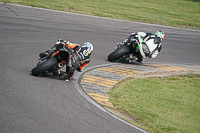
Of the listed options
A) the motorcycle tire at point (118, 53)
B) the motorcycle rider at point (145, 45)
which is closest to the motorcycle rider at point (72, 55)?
the motorcycle tire at point (118, 53)

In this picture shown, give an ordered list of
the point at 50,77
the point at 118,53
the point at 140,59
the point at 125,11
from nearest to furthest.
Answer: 1. the point at 50,77
2. the point at 118,53
3. the point at 140,59
4. the point at 125,11

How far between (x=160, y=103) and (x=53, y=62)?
8.38 ft

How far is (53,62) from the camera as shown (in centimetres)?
647

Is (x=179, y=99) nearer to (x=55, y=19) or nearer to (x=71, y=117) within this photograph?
(x=71, y=117)

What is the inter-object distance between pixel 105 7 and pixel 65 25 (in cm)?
871

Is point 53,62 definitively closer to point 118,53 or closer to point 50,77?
point 50,77

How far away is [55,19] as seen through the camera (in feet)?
46.4

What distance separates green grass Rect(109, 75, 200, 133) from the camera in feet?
17.6

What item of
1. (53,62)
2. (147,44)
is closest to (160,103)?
(53,62)

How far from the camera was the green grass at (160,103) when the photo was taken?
535 centimetres

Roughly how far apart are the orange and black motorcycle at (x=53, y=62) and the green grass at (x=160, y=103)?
1.33 m

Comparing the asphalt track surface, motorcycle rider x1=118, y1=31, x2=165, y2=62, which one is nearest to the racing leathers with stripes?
motorcycle rider x1=118, y1=31, x2=165, y2=62

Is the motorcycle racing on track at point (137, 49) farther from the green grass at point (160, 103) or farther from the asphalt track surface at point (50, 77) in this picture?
the green grass at point (160, 103)

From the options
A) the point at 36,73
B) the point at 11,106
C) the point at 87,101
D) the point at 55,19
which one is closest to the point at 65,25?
the point at 55,19
